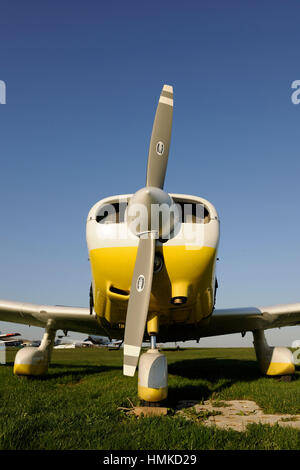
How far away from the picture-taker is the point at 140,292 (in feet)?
19.2

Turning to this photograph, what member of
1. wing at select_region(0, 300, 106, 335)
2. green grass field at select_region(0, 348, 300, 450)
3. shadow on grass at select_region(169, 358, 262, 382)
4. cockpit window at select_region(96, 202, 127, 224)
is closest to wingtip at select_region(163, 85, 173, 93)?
cockpit window at select_region(96, 202, 127, 224)

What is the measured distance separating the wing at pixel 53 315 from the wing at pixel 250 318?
3599 mm

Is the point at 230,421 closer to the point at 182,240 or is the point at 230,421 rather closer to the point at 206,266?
the point at 206,266

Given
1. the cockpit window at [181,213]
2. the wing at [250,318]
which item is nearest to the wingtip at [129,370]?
the cockpit window at [181,213]

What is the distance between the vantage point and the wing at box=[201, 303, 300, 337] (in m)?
10.0

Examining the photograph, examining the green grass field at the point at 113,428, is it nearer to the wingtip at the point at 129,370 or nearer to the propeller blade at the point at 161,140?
the wingtip at the point at 129,370

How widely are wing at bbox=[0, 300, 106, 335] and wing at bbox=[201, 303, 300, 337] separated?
3599 millimetres

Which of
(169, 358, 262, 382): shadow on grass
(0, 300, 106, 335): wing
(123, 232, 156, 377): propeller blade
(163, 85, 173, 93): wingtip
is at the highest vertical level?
(163, 85, 173, 93): wingtip

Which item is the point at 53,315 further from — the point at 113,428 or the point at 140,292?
the point at 113,428

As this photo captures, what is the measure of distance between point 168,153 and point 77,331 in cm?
839

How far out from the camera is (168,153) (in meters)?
6.77

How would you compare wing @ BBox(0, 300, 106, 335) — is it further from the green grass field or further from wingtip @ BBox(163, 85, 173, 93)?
wingtip @ BBox(163, 85, 173, 93)

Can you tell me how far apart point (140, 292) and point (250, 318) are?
18.7ft
